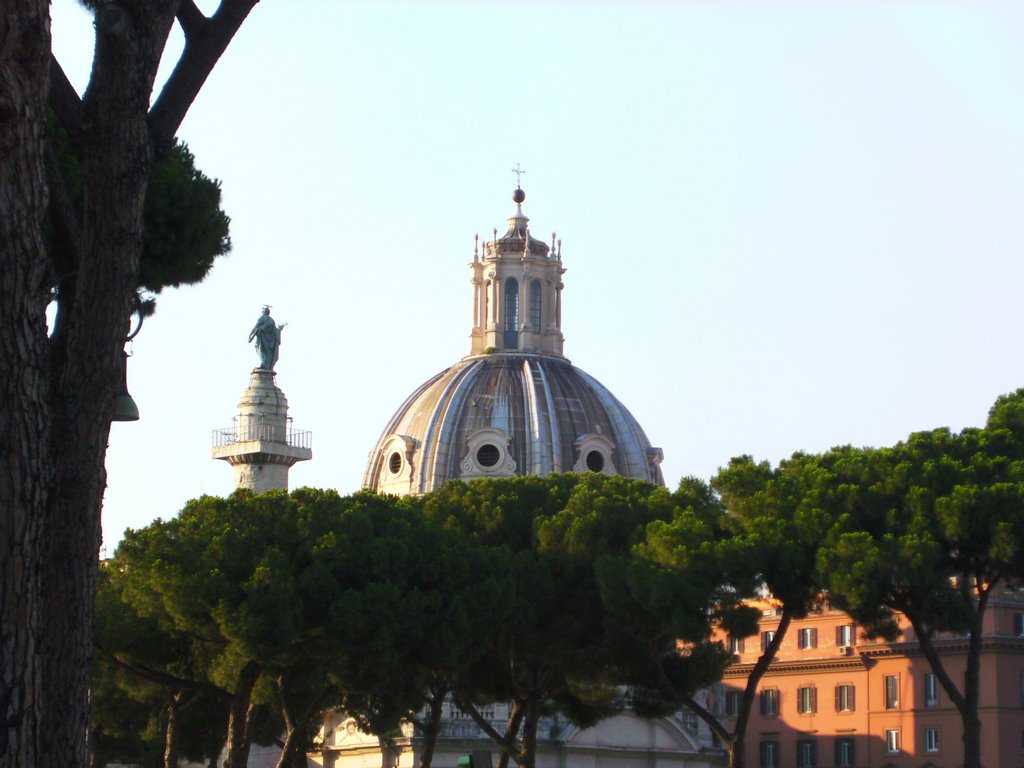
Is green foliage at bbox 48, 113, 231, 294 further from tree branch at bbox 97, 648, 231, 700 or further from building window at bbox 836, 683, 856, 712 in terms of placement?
building window at bbox 836, 683, 856, 712

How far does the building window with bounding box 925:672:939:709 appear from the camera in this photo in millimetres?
59938

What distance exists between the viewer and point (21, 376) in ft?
24.3

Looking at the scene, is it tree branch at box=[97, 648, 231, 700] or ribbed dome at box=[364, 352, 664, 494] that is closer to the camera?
tree branch at box=[97, 648, 231, 700]

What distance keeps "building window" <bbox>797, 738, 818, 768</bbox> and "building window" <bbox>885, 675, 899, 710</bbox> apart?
3.72 metres

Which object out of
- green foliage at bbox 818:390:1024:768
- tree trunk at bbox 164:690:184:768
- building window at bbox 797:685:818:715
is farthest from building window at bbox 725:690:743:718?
green foliage at bbox 818:390:1024:768

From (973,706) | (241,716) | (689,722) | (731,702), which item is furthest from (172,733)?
(731,702)

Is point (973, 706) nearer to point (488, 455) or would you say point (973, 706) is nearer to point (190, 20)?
point (190, 20)

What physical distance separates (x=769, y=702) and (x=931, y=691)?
24.4 feet

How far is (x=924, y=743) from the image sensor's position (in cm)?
6000

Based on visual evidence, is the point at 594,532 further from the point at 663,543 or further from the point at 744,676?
the point at 744,676

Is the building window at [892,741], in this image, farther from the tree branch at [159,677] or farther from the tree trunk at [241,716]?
the tree trunk at [241,716]

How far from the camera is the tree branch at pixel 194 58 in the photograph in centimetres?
1078

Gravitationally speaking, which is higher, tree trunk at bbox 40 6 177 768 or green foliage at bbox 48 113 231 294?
green foliage at bbox 48 113 231 294

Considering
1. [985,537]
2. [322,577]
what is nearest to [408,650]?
[322,577]
